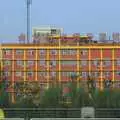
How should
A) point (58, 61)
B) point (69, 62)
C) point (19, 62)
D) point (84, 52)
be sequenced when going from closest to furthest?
point (58, 61) < point (84, 52) < point (19, 62) < point (69, 62)

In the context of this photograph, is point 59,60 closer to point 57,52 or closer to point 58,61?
point 58,61

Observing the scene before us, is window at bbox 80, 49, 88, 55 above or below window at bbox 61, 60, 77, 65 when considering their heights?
above

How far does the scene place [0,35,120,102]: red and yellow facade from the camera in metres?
59.8

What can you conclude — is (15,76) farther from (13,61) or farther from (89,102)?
(89,102)

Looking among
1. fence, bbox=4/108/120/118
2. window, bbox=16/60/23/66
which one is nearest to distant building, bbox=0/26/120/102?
window, bbox=16/60/23/66

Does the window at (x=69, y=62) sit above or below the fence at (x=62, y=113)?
below

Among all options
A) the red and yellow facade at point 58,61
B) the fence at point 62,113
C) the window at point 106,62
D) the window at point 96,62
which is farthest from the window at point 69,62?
the fence at point 62,113

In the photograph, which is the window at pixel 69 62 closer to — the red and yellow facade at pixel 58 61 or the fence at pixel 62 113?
the red and yellow facade at pixel 58 61

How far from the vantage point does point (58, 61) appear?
199ft

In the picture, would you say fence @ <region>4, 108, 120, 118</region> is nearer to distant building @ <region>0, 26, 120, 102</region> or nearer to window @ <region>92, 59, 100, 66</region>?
distant building @ <region>0, 26, 120, 102</region>

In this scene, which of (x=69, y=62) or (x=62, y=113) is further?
(x=69, y=62)

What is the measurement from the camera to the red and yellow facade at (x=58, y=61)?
2354 inches

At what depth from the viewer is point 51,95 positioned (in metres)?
35.7

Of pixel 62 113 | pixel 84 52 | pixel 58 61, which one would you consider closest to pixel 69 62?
pixel 58 61
